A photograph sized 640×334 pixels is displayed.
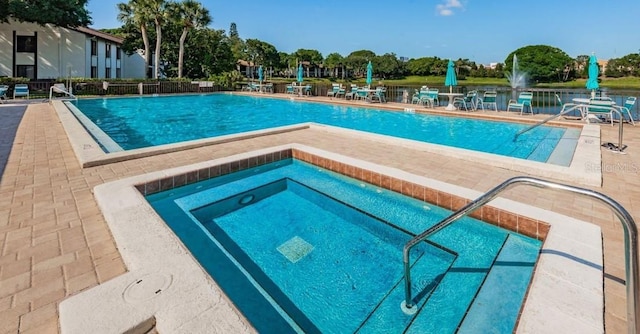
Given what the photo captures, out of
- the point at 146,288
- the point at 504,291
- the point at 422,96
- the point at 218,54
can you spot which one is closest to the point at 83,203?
the point at 146,288

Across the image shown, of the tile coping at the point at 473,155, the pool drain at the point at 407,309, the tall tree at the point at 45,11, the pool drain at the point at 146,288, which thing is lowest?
the pool drain at the point at 407,309

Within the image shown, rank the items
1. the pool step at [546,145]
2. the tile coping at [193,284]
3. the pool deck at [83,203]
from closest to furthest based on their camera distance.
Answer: the tile coping at [193,284]
the pool deck at [83,203]
the pool step at [546,145]

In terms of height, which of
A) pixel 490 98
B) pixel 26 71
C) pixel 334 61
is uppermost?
pixel 334 61

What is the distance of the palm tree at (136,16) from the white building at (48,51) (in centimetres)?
332

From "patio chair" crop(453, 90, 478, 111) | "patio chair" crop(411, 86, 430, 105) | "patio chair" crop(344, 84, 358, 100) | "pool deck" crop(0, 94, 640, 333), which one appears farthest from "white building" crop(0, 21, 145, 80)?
"patio chair" crop(453, 90, 478, 111)

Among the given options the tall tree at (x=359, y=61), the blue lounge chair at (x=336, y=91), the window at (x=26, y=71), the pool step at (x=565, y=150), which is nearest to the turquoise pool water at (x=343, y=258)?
the pool step at (x=565, y=150)

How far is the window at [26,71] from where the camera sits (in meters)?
26.9

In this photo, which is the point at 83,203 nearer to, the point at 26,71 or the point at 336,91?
the point at 336,91

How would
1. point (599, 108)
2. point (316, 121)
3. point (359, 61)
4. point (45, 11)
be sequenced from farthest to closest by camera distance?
point (359, 61), point (45, 11), point (316, 121), point (599, 108)

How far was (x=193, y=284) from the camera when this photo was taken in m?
2.15

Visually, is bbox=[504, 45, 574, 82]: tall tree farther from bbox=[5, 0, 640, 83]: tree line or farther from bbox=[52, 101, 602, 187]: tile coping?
bbox=[52, 101, 602, 187]: tile coping

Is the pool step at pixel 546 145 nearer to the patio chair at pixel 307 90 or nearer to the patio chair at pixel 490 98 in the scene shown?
the patio chair at pixel 490 98

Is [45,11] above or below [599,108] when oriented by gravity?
above

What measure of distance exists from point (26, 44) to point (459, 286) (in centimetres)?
3644
